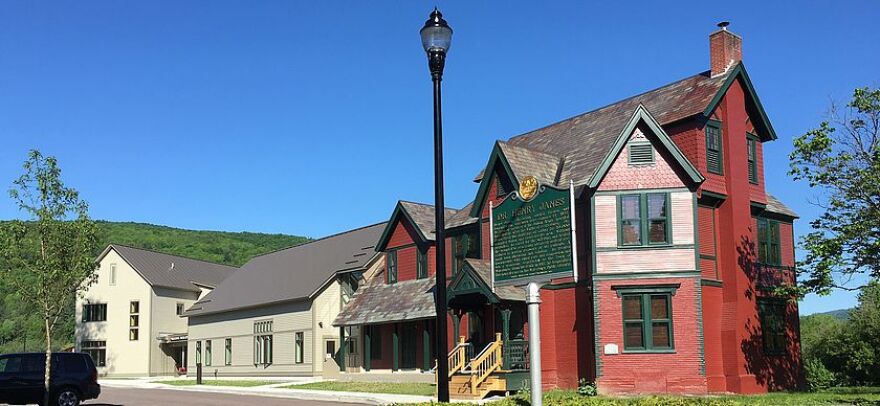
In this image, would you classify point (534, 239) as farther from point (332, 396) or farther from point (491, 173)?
point (332, 396)

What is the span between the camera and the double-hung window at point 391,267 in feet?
132

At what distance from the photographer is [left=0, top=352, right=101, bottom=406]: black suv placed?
24.8m

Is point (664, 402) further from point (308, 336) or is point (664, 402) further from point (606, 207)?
point (308, 336)

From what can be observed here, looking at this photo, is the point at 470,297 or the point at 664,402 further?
the point at 470,297

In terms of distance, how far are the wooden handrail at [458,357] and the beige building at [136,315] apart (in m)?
36.1

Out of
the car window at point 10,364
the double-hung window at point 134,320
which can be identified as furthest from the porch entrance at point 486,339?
the double-hung window at point 134,320

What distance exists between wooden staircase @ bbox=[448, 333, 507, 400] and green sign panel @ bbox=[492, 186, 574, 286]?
1134cm

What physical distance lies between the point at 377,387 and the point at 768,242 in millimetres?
15858

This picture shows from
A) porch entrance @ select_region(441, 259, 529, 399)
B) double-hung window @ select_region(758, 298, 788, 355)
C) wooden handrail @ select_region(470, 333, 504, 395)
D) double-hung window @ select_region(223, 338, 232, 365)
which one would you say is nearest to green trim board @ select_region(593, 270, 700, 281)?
porch entrance @ select_region(441, 259, 529, 399)

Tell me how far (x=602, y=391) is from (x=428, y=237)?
43.9 feet

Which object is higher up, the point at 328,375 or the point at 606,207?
the point at 606,207

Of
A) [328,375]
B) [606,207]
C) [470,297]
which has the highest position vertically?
[606,207]

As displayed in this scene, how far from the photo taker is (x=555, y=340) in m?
28.6

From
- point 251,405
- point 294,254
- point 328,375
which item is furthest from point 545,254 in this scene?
point 294,254
